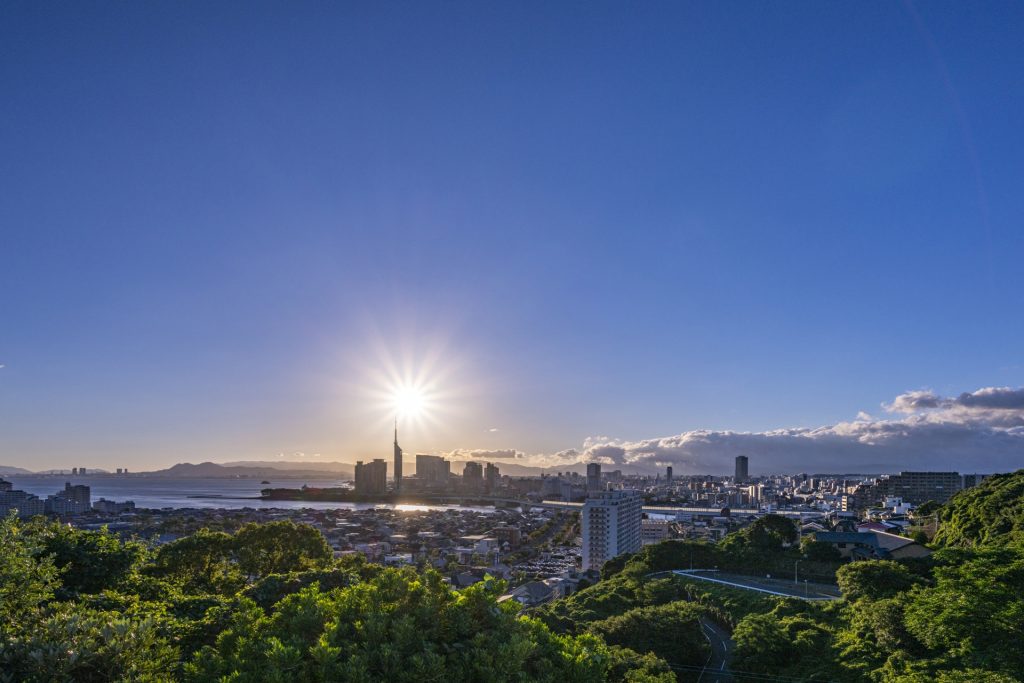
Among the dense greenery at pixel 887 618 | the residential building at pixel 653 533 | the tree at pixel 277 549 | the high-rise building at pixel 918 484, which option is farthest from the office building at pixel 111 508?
the high-rise building at pixel 918 484

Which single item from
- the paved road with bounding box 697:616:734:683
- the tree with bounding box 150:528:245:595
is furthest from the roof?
the tree with bounding box 150:528:245:595

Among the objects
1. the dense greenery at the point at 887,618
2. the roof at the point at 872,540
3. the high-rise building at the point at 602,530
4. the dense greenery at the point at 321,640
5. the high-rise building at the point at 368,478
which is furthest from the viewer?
the high-rise building at the point at 368,478

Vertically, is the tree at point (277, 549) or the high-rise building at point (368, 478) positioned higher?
the tree at point (277, 549)

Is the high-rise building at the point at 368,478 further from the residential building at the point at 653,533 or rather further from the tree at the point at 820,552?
the tree at the point at 820,552

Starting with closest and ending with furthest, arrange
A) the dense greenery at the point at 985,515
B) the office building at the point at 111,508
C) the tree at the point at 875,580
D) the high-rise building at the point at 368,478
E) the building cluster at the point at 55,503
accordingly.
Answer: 1. the tree at the point at 875,580
2. the dense greenery at the point at 985,515
3. the building cluster at the point at 55,503
4. the office building at the point at 111,508
5. the high-rise building at the point at 368,478

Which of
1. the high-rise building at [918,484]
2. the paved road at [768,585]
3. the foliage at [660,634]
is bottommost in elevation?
the high-rise building at [918,484]

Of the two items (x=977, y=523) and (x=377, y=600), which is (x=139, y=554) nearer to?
(x=377, y=600)

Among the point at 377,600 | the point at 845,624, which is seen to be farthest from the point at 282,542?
the point at 845,624

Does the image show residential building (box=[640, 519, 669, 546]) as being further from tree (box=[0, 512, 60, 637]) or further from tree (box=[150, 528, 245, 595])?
tree (box=[0, 512, 60, 637])
